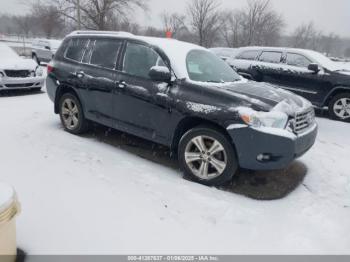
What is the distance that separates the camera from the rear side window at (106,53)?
498cm

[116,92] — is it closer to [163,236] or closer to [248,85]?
[248,85]

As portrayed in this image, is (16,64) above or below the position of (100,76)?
below

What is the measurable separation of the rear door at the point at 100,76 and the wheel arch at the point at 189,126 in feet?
3.96

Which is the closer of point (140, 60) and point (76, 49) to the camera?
point (140, 60)

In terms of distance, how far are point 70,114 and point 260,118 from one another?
3457mm

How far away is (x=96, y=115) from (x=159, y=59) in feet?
4.85

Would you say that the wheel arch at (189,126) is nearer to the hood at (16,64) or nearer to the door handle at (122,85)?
the door handle at (122,85)

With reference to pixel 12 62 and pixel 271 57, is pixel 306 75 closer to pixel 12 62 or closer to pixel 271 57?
pixel 271 57

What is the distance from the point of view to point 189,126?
4219 mm

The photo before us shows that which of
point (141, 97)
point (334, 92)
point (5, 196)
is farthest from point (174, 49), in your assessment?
point (334, 92)

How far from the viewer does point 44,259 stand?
263 cm

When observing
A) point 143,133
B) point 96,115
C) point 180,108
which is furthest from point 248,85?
point 96,115

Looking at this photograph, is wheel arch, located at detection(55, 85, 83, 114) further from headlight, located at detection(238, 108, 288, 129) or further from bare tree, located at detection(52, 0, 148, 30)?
bare tree, located at detection(52, 0, 148, 30)

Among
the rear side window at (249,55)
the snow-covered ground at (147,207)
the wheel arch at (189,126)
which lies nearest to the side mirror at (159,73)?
the wheel arch at (189,126)
